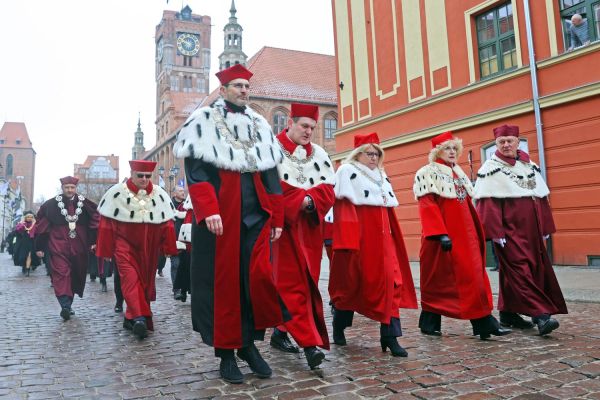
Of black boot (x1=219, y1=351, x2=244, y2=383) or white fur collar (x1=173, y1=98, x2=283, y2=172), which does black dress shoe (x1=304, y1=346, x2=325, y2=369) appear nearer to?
black boot (x1=219, y1=351, x2=244, y2=383)

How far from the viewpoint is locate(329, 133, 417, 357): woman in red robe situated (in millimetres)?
4477

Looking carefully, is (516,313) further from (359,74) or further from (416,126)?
(359,74)

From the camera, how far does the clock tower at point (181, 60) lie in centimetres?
8250

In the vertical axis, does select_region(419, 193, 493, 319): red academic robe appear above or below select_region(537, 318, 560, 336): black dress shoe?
above

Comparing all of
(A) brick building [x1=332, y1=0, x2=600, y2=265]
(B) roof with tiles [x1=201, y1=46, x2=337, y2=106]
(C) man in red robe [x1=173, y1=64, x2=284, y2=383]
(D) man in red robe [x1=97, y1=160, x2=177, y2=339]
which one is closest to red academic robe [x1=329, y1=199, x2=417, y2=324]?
(C) man in red robe [x1=173, y1=64, x2=284, y2=383]

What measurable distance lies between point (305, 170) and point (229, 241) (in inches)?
45.9

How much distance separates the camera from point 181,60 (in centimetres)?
8794

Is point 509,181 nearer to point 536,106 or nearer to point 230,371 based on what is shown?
point 230,371

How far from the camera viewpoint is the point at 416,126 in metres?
15.4

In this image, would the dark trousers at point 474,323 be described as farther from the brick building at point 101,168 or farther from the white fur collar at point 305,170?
the brick building at point 101,168

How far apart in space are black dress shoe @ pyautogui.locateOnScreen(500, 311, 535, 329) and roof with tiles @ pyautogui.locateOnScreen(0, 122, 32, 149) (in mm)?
119757

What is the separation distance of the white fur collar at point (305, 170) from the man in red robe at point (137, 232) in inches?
93.5

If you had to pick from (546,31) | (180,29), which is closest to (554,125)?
(546,31)

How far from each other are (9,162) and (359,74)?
109423 mm
